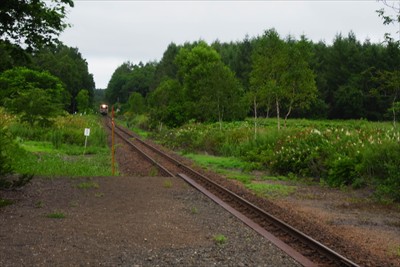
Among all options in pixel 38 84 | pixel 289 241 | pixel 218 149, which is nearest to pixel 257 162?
pixel 218 149

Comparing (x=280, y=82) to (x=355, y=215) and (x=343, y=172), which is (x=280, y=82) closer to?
(x=343, y=172)

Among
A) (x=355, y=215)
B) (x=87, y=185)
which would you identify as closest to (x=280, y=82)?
(x=87, y=185)

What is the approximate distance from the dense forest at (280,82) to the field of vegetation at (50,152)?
9567mm

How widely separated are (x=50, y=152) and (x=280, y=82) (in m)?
13.6

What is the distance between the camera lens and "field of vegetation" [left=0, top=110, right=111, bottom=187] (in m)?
15.1

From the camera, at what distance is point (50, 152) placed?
80.8ft

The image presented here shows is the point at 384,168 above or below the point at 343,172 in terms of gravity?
above

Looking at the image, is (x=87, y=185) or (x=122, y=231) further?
(x=87, y=185)

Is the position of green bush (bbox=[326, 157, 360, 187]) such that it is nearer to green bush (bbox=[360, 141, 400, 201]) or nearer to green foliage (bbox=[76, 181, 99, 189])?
green bush (bbox=[360, 141, 400, 201])

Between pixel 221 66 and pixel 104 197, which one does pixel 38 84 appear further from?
pixel 104 197

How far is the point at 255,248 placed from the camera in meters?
Answer: 7.89

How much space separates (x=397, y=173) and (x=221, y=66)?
70.5 feet

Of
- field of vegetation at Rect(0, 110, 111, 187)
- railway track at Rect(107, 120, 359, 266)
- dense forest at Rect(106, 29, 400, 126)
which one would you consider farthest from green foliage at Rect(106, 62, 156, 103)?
railway track at Rect(107, 120, 359, 266)

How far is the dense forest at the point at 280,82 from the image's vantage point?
88.7ft
